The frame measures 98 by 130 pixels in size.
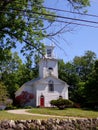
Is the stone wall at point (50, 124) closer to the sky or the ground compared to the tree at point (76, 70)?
closer to the ground

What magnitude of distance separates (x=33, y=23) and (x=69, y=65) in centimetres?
5829

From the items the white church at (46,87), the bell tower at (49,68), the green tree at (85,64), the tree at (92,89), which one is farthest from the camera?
the green tree at (85,64)

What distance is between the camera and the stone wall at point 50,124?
55.3 ft

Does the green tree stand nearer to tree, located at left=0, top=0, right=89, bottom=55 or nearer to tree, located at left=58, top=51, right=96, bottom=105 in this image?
tree, located at left=58, top=51, right=96, bottom=105

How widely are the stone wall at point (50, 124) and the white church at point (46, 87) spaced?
38412mm

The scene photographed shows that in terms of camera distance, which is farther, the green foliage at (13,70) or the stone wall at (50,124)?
the green foliage at (13,70)

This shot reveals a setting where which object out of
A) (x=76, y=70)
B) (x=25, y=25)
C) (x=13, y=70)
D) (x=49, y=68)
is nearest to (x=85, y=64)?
(x=76, y=70)

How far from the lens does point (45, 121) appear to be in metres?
17.9

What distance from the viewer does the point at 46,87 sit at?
59.3 m

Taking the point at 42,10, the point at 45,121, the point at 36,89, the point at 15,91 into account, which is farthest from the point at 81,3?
the point at 15,91

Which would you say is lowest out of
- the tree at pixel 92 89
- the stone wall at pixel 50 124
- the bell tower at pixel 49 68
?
the stone wall at pixel 50 124

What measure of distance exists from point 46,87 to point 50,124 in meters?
41.4

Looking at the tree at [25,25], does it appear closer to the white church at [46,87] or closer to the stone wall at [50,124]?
the stone wall at [50,124]

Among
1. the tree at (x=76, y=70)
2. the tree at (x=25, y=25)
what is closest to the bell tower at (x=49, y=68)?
the tree at (x=76, y=70)
